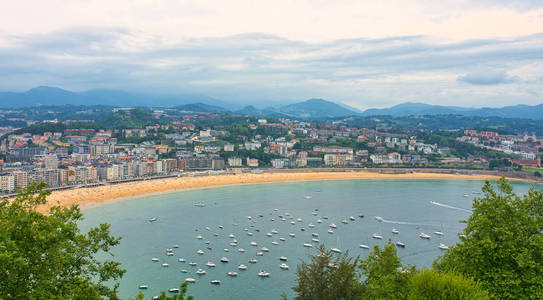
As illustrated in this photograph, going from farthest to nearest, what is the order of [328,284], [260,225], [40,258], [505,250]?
[260,225] < [328,284] < [505,250] < [40,258]

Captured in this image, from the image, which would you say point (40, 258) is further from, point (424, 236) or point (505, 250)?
point (424, 236)

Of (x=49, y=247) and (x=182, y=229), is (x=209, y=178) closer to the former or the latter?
(x=182, y=229)

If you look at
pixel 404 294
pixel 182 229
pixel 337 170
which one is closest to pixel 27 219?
pixel 404 294

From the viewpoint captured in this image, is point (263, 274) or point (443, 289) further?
point (263, 274)

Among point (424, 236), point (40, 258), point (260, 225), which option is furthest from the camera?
point (260, 225)

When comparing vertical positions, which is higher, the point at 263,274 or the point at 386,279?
the point at 386,279

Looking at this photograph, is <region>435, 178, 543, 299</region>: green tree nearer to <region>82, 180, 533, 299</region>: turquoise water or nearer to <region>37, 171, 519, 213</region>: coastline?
<region>82, 180, 533, 299</region>: turquoise water

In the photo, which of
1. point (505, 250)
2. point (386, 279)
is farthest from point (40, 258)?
point (505, 250)
